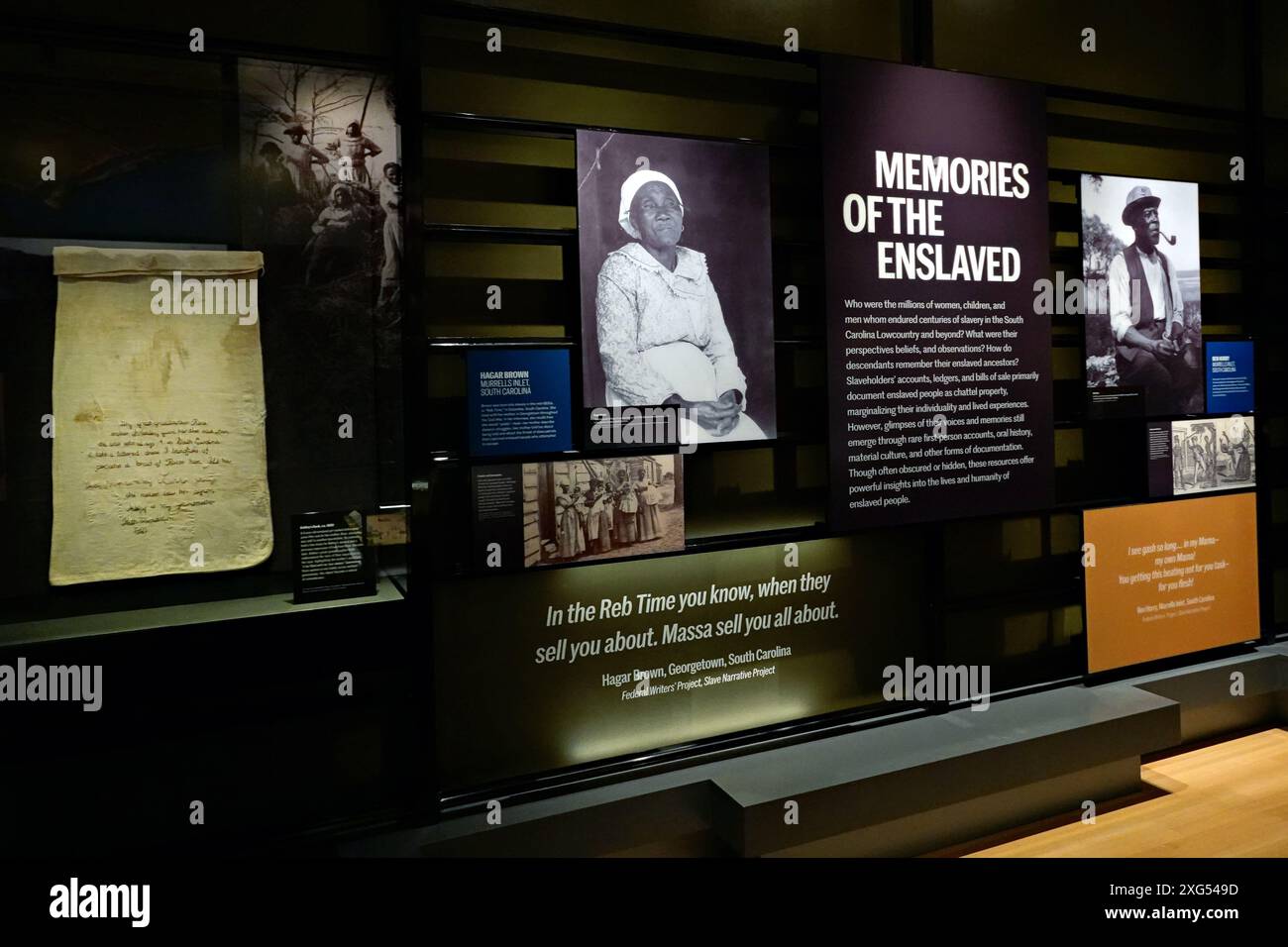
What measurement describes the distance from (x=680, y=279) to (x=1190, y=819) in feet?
8.89

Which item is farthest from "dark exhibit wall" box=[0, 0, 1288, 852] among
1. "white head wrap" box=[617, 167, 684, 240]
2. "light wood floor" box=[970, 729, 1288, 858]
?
"light wood floor" box=[970, 729, 1288, 858]

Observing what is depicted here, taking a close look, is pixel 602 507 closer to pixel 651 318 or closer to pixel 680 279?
pixel 651 318

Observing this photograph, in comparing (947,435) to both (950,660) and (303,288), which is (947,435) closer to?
(950,660)

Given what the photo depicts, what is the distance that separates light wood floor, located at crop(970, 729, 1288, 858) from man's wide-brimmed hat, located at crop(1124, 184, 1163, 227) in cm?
234

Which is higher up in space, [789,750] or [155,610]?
[155,610]

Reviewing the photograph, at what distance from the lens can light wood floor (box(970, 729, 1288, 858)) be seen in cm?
302

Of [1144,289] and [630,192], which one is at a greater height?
[630,192]

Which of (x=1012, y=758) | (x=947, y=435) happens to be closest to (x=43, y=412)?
(x=947, y=435)

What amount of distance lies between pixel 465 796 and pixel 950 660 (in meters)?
2.02

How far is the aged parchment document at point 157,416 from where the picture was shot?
230cm

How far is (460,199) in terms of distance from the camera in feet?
9.09

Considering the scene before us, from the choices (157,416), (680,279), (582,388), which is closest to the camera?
(157,416)

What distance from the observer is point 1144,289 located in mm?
3803

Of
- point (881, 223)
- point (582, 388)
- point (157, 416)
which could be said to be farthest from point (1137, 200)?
point (157, 416)
